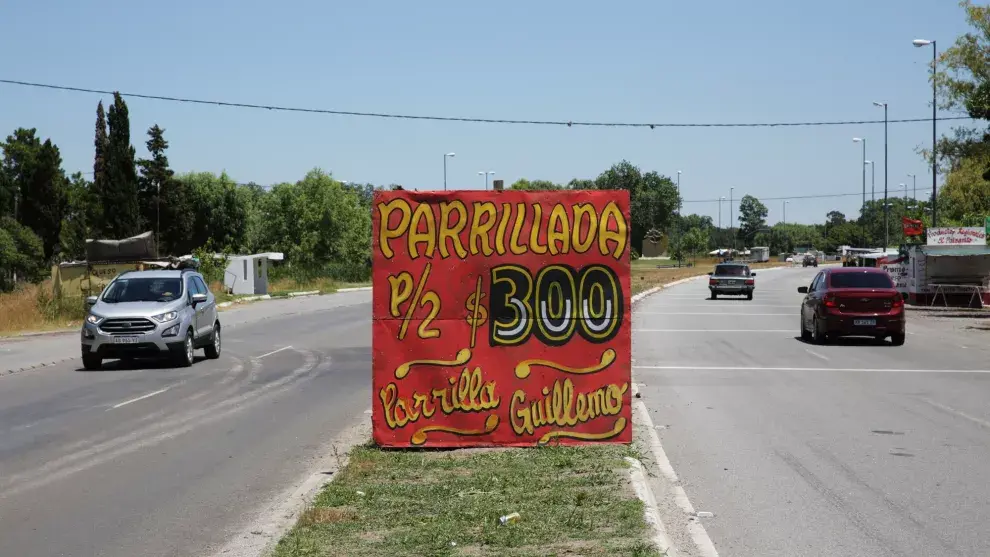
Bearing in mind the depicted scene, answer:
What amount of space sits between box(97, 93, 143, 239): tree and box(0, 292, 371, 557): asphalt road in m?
47.4

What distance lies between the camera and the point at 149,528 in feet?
26.3

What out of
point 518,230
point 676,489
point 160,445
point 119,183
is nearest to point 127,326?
point 160,445

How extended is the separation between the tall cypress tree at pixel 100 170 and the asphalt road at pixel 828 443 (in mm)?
53549

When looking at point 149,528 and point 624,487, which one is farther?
point 624,487

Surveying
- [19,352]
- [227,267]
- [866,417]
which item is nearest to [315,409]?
[866,417]

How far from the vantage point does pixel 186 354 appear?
21.6 m

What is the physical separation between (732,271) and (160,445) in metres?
44.1

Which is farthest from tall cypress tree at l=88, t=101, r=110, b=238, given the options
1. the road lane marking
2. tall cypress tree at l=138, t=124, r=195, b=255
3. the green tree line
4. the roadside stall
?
the road lane marking

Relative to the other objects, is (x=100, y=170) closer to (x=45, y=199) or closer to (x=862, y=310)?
(x=45, y=199)

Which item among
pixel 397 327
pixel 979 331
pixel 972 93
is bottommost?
pixel 979 331

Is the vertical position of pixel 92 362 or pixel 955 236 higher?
pixel 955 236

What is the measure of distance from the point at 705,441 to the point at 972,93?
3424cm

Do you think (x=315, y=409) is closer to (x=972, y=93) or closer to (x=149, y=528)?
(x=149, y=528)

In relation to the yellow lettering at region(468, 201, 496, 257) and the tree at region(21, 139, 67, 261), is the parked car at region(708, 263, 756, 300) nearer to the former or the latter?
the yellow lettering at region(468, 201, 496, 257)
